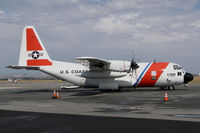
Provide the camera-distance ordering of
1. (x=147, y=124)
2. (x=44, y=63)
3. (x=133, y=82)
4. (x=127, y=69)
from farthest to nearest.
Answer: (x=44, y=63), (x=133, y=82), (x=127, y=69), (x=147, y=124)

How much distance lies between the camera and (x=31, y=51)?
29672mm

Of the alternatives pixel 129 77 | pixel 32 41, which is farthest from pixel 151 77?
pixel 32 41

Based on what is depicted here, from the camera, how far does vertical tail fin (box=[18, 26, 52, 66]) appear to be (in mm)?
29562

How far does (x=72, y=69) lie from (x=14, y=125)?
783 inches

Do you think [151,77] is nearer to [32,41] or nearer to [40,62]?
[40,62]

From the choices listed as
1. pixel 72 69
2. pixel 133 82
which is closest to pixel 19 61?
pixel 72 69

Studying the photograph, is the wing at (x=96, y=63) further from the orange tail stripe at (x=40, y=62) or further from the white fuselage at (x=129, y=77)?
the orange tail stripe at (x=40, y=62)

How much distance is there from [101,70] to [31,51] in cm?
970

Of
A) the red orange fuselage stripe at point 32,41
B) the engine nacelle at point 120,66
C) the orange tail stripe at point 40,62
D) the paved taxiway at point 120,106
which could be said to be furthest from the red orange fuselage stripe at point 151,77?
the red orange fuselage stripe at point 32,41

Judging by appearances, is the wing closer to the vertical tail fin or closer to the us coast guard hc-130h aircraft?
the us coast guard hc-130h aircraft

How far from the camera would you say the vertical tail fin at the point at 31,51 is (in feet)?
97.0

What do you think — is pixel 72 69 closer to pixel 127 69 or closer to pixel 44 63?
pixel 44 63

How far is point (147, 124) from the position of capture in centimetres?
931

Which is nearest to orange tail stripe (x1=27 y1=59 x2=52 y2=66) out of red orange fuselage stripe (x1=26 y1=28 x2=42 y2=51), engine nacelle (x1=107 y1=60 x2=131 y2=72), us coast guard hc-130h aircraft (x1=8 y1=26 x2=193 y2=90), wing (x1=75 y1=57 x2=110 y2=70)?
us coast guard hc-130h aircraft (x1=8 y1=26 x2=193 y2=90)
